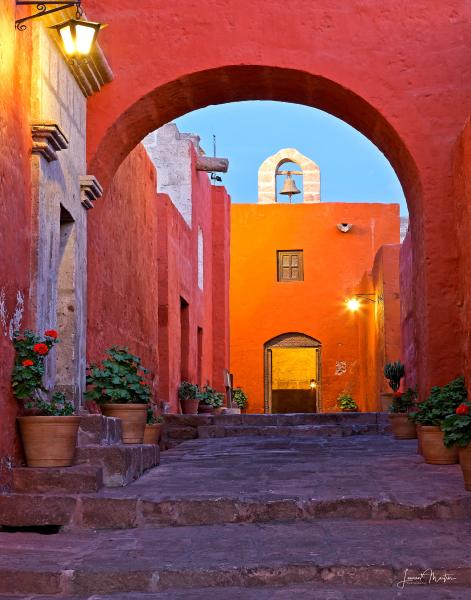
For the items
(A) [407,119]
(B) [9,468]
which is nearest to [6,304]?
(B) [9,468]

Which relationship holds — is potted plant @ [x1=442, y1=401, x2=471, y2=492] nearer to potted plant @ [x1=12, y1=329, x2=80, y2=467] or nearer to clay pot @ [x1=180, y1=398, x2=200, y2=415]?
potted plant @ [x1=12, y1=329, x2=80, y2=467]

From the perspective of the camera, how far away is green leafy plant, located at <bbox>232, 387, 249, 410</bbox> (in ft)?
68.7

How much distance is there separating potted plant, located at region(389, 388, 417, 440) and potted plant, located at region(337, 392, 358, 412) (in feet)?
36.3

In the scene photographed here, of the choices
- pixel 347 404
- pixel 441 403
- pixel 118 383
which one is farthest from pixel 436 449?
pixel 347 404

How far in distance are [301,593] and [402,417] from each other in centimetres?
604

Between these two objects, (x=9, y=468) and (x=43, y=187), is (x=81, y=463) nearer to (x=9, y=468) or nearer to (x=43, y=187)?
(x=9, y=468)

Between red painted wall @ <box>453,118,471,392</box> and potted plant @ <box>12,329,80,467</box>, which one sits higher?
red painted wall @ <box>453,118,471,392</box>

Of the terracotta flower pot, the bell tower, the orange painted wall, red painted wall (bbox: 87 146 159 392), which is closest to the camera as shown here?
red painted wall (bbox: 87 146 159 392)

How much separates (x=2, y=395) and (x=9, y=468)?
17.3 inches

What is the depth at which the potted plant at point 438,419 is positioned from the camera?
6.47 m

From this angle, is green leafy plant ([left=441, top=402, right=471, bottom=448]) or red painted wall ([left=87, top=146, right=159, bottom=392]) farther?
red painted wall ([left=87, top=146, right=159, bottom=392])

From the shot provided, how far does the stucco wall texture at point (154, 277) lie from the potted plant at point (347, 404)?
3605 millimetres

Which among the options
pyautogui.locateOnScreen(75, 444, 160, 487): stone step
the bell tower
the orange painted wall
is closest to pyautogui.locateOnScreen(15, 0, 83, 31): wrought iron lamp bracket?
pyautogui.locateOnScreen(75, 444, 160, 487): stone step

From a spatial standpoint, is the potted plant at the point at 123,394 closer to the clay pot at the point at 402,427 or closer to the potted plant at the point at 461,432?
A: the potted plant at the point at 461,432
